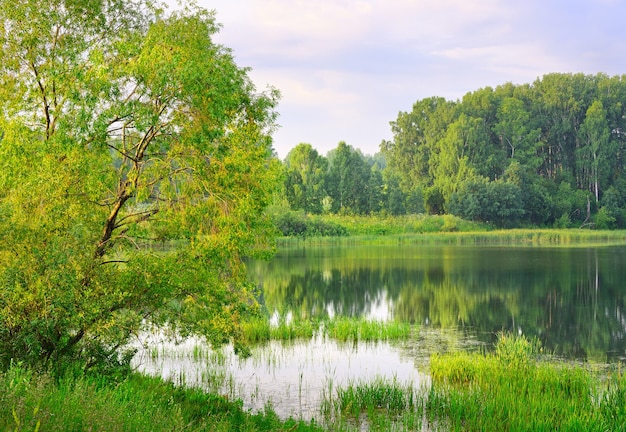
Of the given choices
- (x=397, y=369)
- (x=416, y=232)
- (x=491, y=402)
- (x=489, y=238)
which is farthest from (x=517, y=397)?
(x=416, y=232)

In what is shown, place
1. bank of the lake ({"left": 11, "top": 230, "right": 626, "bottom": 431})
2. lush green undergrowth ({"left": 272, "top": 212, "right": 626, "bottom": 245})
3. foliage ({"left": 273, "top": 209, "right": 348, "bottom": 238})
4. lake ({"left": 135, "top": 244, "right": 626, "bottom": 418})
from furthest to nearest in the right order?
lush green undergrowth ({"left": 272, "top": 212, "right": 626, "bottom": 245})
foliage ({"left": 273, "top": 209, "right": 348, "bottom": 238})
lake ({"left": 135, "top": 244, "right": 626, "bottom": 418})
bank of the lake ({"left": 11, "top": 230, "right": 626, "bottom": 431})

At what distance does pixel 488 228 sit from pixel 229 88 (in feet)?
237

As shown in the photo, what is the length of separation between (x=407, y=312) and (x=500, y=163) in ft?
224

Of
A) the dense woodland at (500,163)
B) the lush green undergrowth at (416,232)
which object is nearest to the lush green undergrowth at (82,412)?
the lush green undergrowth at (416,232)

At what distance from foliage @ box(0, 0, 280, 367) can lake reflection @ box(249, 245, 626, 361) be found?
36.0 feet

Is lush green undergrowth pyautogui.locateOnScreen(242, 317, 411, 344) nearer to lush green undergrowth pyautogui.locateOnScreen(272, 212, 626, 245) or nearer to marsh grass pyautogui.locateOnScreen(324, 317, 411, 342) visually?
marsh grass pyautogui.locateOnScreen(324, 317, 411, 342)

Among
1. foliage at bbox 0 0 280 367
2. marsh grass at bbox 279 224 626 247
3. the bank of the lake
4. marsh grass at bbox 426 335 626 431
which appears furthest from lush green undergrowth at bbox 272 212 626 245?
foliage at bbox 0 0 280 367

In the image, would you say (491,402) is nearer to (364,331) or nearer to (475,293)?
(364,331)

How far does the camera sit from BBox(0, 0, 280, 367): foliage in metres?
9.54

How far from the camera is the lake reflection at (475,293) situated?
21.5 m

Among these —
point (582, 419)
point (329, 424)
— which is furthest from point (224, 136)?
point (582, 419)

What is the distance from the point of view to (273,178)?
11625mm

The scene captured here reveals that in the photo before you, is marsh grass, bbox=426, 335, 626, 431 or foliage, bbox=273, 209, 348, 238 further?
foliage, bbox=273, 209, 348, 238

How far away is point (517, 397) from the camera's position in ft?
37.3
